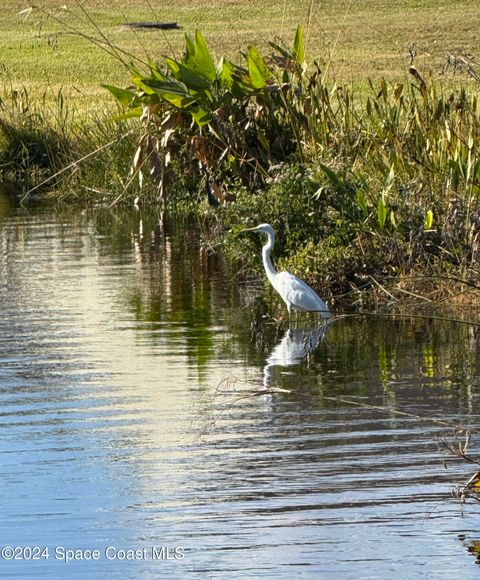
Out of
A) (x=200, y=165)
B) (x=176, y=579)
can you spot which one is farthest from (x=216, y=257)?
(x=176, y=579)

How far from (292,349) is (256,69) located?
180 inches

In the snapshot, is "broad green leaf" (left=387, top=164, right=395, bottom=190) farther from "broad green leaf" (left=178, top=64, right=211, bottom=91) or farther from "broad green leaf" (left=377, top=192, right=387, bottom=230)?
"broad green leaf" (left=178, top=64, right=211, bottom=91)

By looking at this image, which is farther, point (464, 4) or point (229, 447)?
point (464, 4)

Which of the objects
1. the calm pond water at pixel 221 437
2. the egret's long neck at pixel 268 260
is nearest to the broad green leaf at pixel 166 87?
the calm pond water at pixel 221 437

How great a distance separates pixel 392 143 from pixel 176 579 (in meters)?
7.63

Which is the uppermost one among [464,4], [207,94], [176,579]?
[464,4]

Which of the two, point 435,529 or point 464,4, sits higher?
point 464,4

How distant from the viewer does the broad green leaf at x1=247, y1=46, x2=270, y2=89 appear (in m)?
13.5

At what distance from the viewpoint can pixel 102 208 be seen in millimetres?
17406

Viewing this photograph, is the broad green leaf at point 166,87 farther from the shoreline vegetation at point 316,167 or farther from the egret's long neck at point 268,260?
the egret's long neck at point 268,260

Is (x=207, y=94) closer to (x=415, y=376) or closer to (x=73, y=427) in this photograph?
(x=415, y=376)

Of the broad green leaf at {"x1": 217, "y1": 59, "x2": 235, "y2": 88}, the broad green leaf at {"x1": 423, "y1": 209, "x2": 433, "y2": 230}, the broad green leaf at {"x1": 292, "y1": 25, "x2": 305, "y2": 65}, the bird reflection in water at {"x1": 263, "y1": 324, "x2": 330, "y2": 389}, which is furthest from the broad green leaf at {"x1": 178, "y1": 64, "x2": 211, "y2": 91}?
the bird reflection in water at {"x1": 263, "y1": 324, "x2": 330, "y2": 389}

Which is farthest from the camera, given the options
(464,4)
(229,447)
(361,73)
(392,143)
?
(464,4)

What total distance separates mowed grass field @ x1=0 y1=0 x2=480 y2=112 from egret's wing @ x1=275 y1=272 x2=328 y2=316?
14.4 m
